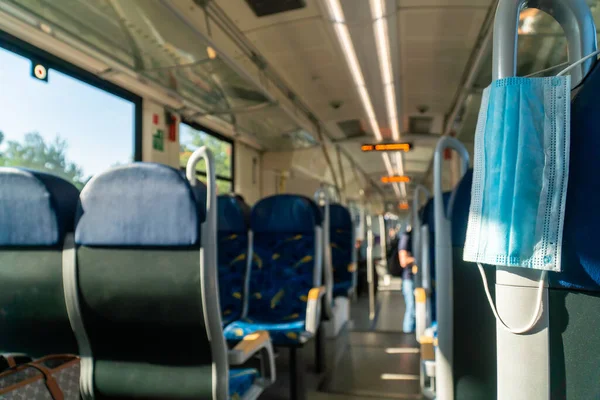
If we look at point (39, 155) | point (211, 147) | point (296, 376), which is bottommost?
point (296, 376)

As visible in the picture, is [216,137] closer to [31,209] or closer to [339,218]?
[339,218]

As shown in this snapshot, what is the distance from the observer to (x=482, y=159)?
105 cm

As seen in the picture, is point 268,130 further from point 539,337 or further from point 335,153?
point 539,337

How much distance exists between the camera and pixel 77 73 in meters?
4.07

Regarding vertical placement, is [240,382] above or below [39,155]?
below

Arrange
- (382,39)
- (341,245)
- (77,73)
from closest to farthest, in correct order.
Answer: (77,73), (382,39), (341,245)

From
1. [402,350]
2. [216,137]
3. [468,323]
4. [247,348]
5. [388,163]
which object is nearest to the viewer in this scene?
[468,323]

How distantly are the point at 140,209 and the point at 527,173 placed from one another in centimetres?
115

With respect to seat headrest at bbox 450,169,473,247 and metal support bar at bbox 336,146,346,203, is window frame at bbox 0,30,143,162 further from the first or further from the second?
metal support bar at bbox 336,146,346,203

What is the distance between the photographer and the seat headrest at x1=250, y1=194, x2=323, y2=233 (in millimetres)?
3424

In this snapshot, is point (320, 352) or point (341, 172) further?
point (341, 172)

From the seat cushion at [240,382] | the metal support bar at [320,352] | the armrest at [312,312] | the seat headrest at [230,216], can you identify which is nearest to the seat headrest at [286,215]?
the seat headrest at [230,216]

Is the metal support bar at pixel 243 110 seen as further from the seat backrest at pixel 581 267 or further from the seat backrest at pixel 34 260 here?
the seat backrest at pixel 581 267

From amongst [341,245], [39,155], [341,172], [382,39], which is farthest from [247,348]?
[341,172]
